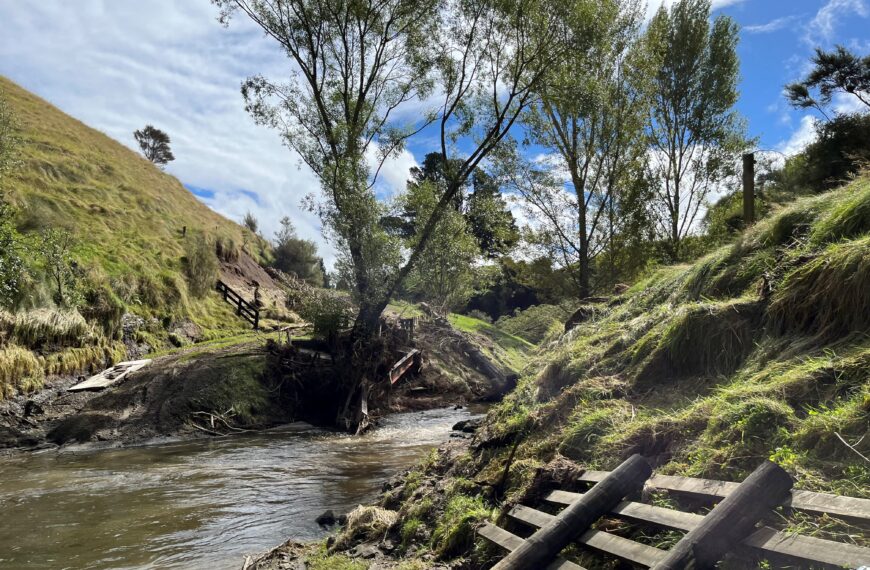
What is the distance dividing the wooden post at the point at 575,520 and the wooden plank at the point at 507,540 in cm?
7

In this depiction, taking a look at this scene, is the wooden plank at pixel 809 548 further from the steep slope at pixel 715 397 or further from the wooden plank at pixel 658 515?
the wooden plank at pixel 658 515

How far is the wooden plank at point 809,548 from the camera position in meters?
2.60

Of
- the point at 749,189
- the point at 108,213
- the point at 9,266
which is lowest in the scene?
the point at 9,266

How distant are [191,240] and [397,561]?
92.8 ft

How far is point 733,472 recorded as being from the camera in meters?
3.88

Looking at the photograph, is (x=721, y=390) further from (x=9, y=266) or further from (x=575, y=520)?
(x=9, y=266)

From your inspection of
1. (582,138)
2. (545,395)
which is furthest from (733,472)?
(582,138)

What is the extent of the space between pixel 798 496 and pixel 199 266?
29.3 metres

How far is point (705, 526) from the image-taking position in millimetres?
3195

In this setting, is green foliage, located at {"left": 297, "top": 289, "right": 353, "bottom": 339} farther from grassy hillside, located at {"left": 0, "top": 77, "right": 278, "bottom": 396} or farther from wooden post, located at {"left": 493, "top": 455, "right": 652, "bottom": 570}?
wooden post, located at {"left": 493, "top": 455, "right": 652, "bottom": 570}

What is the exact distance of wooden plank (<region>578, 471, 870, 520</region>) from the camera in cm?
290

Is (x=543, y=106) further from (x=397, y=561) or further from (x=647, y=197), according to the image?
(x=397, y=561)

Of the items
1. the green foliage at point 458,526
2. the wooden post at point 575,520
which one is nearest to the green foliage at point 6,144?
the green foliage at point 458,526

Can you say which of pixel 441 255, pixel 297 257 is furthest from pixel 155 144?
pixel 441 255
